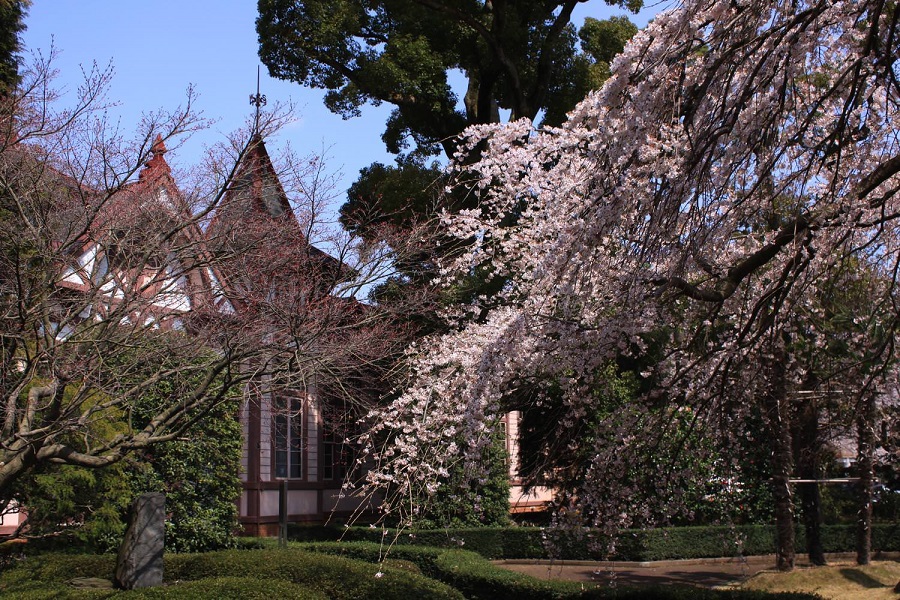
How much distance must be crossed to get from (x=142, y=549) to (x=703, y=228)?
715cm

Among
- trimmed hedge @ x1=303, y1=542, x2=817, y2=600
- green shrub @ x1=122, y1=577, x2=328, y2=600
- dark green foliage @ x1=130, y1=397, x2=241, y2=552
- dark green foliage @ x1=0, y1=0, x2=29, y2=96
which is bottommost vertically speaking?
trimmed hedge @ x1=303, y1=542, x2=817, y2=600

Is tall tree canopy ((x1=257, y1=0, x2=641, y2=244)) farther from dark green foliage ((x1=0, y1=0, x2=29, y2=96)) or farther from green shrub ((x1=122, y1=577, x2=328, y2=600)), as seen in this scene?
green shrub ((x1=122, y1=577, x2=328, y2=600))

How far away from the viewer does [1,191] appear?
7.59 m

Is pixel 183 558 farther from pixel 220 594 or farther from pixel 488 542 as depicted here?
pixel 488 542

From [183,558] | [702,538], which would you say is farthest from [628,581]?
[183,558]

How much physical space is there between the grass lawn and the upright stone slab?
7202mm

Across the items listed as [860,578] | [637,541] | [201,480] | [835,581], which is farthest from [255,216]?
[637,541]

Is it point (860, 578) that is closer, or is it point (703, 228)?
point (703, 228)

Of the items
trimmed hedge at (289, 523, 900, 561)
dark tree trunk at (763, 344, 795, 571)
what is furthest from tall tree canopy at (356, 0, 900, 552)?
trimmed hedge at (289, 523, 900, 561)

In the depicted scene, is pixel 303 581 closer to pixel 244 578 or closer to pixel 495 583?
pixel 244 578

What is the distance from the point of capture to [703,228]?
5.13 metres

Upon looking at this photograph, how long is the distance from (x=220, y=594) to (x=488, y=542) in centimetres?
830

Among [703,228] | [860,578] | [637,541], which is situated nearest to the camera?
[703,228]

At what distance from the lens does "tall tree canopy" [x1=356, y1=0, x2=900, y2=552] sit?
4.86 m
